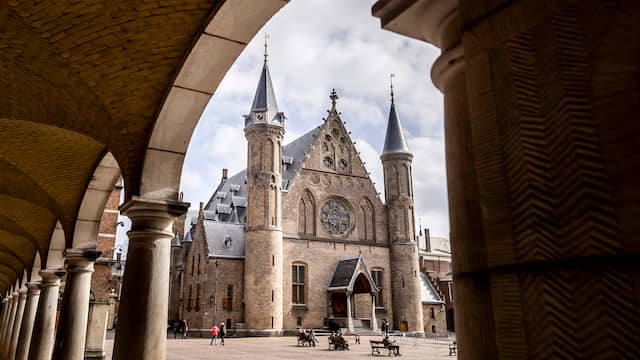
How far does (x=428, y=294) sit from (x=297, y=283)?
12767 millimetres

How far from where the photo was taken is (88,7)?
5199 millimetres

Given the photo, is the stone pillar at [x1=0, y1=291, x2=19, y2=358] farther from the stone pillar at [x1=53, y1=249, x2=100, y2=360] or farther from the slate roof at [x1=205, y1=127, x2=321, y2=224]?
the slate roof at [x1=205, y1=127, x2=321, y2=224]

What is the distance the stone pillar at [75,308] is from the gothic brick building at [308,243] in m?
19.4

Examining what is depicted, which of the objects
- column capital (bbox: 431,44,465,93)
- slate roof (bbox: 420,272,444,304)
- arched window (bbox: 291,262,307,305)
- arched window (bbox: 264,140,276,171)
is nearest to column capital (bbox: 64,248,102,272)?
column capital (bbox: 431,44,465,93)

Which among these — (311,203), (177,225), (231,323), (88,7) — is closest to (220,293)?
(231,323)

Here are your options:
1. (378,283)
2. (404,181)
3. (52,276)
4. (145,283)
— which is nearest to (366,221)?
(404,181)

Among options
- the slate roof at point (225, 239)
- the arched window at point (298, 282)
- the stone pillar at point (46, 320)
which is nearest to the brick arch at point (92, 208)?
the stone pillar at point (46, 320)

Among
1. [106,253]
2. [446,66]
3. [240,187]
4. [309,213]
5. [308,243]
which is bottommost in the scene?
[446,66]

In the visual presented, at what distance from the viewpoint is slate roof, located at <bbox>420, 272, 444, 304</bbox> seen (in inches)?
1467

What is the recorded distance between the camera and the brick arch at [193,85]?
4801mm

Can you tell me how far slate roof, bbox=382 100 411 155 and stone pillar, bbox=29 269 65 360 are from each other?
2659 centimetres

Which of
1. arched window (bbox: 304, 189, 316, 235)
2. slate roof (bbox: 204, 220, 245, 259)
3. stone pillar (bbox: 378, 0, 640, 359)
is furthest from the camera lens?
arched window (bbox: 304, 189, 316, 235)

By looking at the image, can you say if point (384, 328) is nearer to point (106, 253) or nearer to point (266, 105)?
point (266, 105)

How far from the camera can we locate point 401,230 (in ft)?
111
